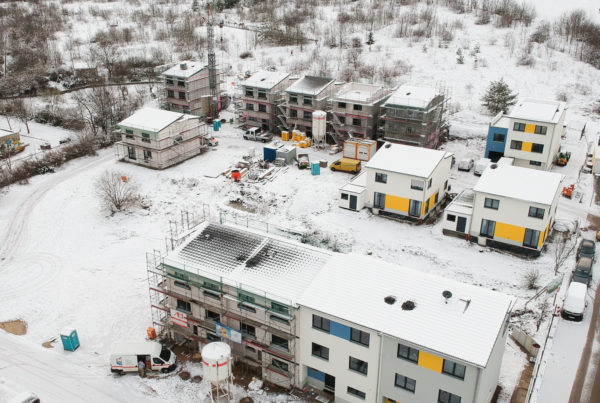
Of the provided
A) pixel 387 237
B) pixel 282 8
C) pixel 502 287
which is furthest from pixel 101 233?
pixel 282 8

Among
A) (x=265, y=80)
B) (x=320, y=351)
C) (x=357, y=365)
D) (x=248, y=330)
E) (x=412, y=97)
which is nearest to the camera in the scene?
(x=357, y=365)

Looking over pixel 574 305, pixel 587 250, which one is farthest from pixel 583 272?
pixel 574 305

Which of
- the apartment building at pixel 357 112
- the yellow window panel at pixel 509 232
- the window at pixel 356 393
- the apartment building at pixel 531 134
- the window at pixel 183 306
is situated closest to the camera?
the window at pixel 356 393

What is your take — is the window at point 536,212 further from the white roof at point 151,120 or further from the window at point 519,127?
the white roof at point 151,120

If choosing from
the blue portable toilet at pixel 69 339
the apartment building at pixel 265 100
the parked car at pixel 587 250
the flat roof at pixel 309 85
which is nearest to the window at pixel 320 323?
the blue portable toilet at pixel 69 339

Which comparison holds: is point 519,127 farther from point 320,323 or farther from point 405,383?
point 320,323

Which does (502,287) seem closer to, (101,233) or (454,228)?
(454,228)

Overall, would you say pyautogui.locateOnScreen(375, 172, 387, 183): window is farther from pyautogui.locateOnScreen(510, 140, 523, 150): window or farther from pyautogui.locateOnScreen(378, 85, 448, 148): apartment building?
pyautogui.locateOnScreen(510, 140, 523, 150): window
